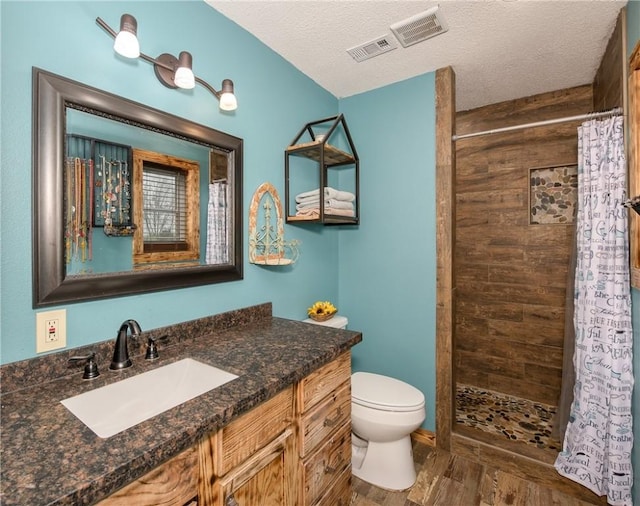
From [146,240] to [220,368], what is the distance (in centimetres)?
61

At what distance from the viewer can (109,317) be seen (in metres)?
1.19

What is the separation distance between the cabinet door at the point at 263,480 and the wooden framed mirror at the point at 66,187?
76cm

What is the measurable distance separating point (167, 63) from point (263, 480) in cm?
164

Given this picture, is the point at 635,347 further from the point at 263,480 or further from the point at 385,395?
the point at 263,480

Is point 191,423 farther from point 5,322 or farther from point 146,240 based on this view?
point 146,240

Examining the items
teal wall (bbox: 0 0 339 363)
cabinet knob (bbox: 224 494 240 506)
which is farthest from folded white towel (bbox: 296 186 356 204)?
cabinet knob (bbox: 224 494 240 506)

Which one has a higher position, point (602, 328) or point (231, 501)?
point (602, 328)

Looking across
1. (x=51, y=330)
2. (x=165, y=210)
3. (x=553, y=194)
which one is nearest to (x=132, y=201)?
(x=165, y=210)

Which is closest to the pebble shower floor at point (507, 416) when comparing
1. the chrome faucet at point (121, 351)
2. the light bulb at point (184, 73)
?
the chrome faucet at point (121, 351)

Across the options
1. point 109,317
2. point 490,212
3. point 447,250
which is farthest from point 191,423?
point 490,212

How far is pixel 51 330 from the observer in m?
1.04

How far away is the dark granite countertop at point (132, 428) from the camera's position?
0.62m

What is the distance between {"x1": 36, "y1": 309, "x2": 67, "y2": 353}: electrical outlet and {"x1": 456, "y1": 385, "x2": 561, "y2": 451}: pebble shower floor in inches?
98.1

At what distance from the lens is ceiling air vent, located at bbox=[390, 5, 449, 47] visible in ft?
5.32
